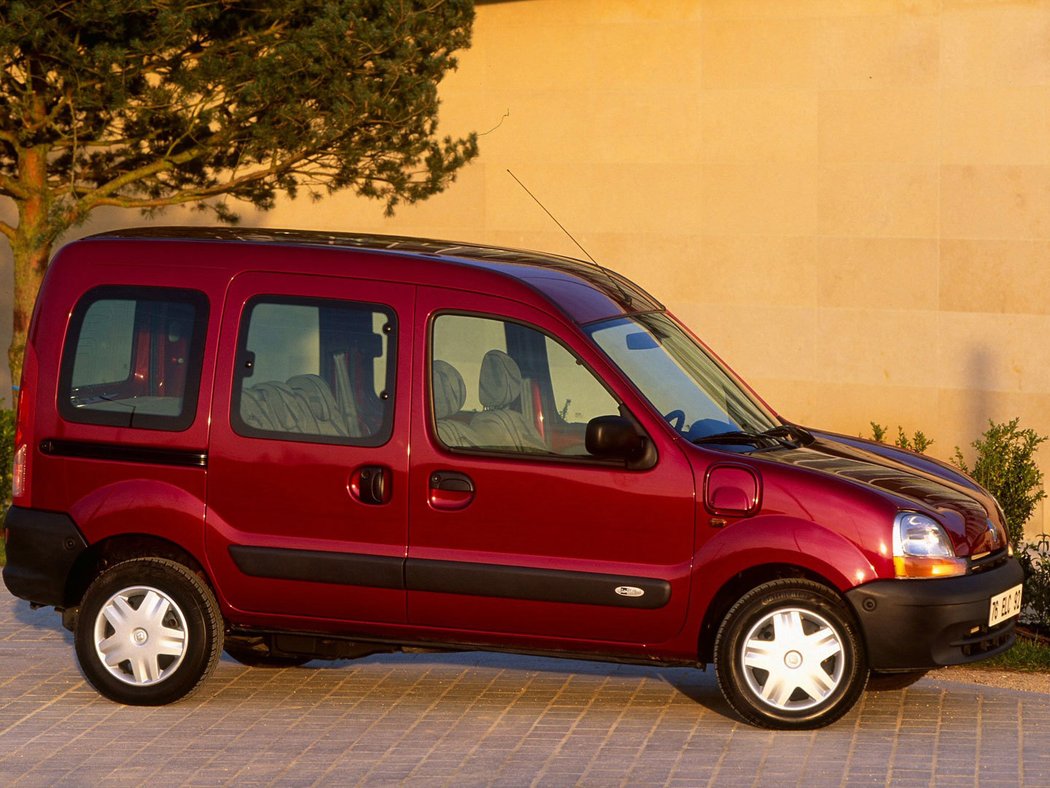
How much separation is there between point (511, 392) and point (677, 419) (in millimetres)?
660

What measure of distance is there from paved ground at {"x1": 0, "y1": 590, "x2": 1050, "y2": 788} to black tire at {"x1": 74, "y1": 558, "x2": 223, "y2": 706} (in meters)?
0.12

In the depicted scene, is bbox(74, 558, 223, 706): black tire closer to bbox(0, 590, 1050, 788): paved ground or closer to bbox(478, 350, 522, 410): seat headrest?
bbox(0, 590, 1050, 788): paved ground

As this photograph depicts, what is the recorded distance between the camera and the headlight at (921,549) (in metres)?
6.71

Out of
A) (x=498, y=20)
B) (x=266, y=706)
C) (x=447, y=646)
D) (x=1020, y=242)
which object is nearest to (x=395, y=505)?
(x=447, y=646)

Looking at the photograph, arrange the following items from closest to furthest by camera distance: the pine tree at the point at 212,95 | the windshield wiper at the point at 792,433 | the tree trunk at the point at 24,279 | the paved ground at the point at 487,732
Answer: the paved ground at the point at 487,732 < the windshield wiper at the point at 792,433 < the pine tree at the point at 212,95 < the tree trunk at the point at 24,279

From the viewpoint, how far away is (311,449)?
7.16 metres

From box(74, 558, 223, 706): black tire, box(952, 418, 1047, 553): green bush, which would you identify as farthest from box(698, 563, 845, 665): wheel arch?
box(952, 418, 1047, 553): green bush

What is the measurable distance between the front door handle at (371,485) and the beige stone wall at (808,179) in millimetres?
8901

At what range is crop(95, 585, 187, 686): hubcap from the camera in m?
7.34

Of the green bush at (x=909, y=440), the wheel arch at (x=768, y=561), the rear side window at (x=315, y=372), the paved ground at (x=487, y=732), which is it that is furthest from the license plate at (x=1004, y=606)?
the green bush at (x=909, y=440)

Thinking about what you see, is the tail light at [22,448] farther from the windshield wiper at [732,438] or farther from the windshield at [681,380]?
the windshield wiper at [732,438]

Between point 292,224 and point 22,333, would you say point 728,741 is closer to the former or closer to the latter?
point 22,333

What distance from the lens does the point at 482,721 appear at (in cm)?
713

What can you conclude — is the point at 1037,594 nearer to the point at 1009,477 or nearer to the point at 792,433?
the point at 1009,477
